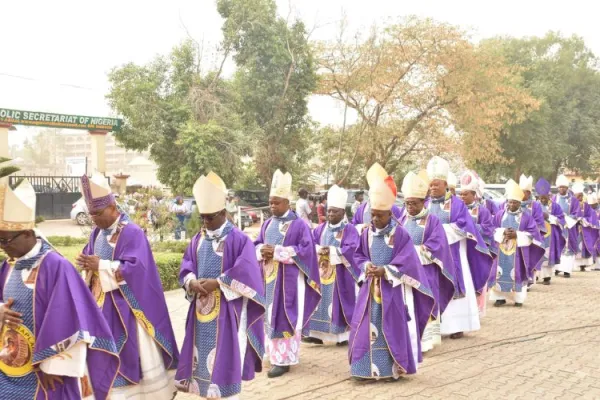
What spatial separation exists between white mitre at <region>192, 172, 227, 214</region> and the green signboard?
2218 centimetres

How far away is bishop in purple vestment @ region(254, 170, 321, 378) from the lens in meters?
7.34

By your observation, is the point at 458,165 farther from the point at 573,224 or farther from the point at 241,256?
the point at 241,256

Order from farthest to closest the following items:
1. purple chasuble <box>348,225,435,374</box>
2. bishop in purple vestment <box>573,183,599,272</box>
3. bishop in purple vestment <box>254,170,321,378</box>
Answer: bishop in purple vestment <box>573,183,599,272</box> → bishop in purple vestment <box>254,170,321,378</box> → purple chasuble <box>348,225,435,374</box>

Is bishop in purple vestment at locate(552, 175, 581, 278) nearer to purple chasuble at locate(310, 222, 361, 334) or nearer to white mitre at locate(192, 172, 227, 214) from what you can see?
purple chasuble at locate(310, 222, 361, 334)

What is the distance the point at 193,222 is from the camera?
16.3m

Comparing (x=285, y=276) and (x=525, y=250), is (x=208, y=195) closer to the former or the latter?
(x=285, y=276)

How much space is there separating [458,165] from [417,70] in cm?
961

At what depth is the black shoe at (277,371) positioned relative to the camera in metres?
7.16

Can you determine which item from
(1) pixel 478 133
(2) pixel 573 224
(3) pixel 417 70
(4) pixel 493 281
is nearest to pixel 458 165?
(1) pixel 478 133

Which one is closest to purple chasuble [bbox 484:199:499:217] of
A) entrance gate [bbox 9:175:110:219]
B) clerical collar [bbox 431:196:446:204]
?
clerical collar [bbox 431:196:446:204]

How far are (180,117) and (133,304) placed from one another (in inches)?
891

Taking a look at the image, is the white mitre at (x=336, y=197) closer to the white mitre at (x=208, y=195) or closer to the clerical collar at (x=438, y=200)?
the clerical collar at (x=438, y=200)

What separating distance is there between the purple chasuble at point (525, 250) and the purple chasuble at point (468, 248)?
1799 millimetres

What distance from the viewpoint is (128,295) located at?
16.9ft
